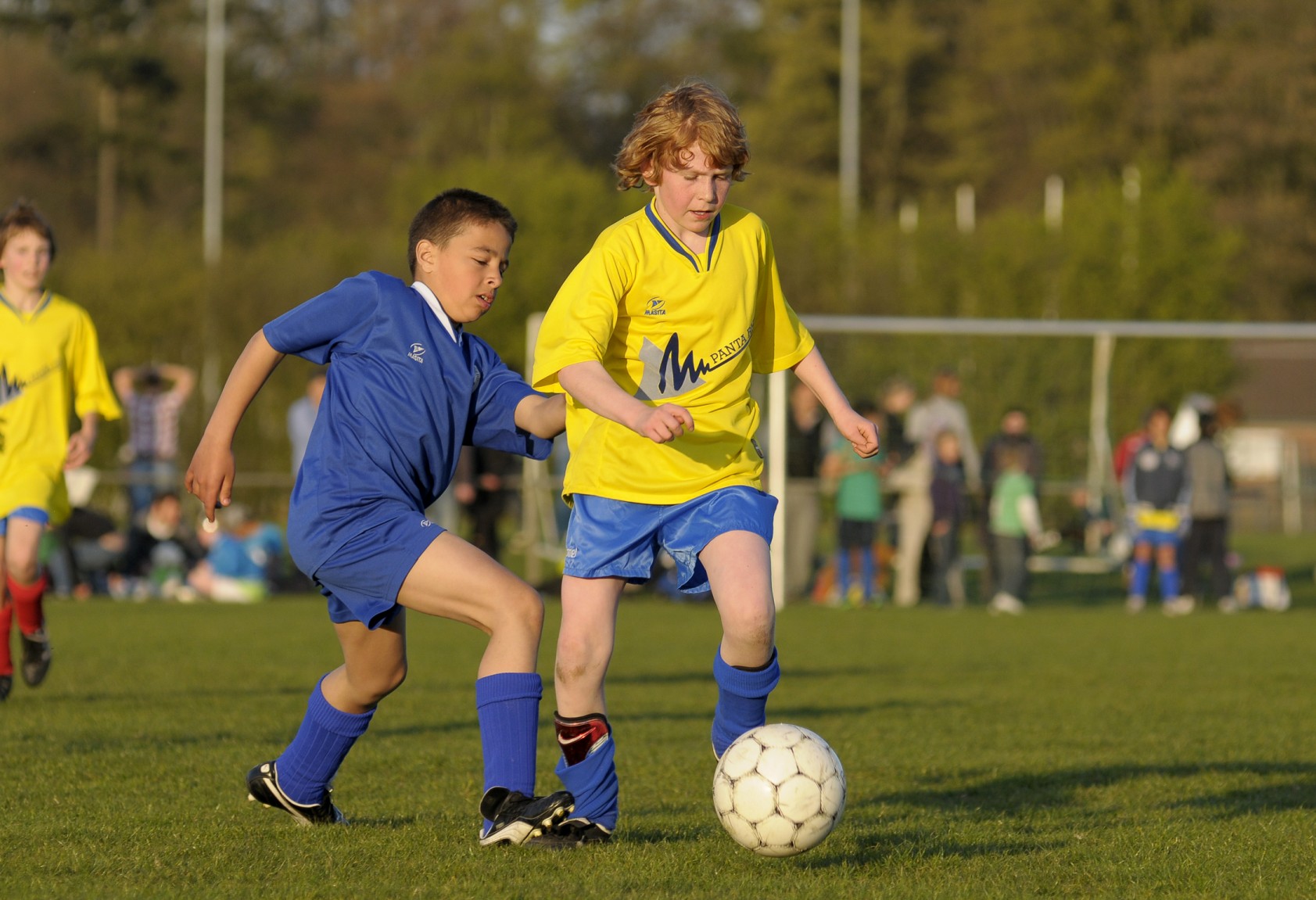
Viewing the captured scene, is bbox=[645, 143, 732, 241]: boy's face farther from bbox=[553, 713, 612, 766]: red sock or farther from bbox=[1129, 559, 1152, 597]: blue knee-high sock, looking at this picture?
bbox=[1129, 559, 1152, 597]: blue knee-high sock

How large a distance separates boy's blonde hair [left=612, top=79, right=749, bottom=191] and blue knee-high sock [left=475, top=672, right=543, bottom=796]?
129 cm

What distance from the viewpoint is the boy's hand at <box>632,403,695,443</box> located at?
3.85 meters

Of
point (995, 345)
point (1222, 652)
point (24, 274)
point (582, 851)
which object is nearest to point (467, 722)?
point (24, 274)

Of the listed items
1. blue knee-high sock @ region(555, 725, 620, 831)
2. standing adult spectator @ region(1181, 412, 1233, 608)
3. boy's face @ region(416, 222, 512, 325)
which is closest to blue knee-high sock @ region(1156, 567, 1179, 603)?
standing adult spectator @ region(1181, 412, 1233, 608)

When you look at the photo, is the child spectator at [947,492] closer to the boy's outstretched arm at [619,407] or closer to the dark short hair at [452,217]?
the dark short hair at [452,217]

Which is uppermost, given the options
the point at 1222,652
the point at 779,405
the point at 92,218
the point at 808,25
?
the point at 808,25

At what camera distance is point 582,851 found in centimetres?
427

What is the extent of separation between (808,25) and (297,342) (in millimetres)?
39565

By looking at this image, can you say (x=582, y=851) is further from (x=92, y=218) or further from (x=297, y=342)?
(x=92, y=218)

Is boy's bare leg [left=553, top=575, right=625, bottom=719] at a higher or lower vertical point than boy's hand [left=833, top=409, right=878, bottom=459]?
lower

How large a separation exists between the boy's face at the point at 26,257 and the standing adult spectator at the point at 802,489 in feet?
29.0

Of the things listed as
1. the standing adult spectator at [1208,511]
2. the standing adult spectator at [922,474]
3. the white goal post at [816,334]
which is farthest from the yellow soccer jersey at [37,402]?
the standing adult spectator at [1208,511]

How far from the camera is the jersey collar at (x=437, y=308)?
447 centimetres

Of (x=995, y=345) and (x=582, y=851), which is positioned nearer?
(x=582, y=851)
